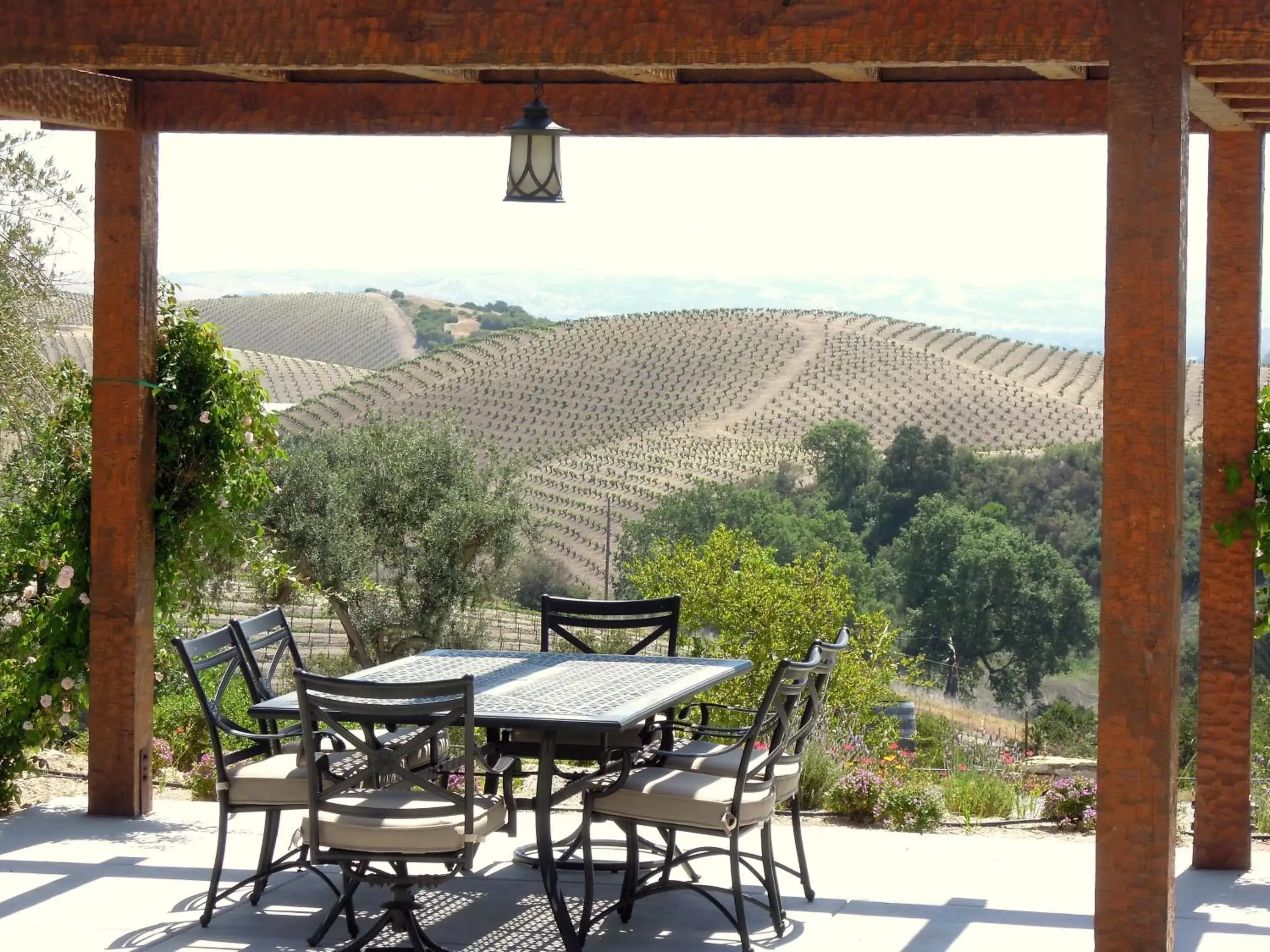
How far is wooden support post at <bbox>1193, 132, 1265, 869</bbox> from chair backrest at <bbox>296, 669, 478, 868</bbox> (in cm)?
275

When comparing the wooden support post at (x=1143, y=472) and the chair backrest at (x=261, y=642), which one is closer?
the wooden support post at (x=1143, y=472)

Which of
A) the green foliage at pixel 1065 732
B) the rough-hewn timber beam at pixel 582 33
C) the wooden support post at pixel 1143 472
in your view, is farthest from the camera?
the green foliage at pixel 1065 732

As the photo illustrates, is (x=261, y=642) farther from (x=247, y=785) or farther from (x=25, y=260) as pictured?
(x=25, y=260)

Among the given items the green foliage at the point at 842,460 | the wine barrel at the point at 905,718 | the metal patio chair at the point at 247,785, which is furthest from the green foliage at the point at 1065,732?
the green foliage at the point at 842,460

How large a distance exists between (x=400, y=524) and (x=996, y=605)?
20682 millimetres

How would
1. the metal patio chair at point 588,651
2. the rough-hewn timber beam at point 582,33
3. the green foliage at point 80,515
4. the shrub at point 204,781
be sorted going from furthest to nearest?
the shrub at point 204,781, the green foliage at point 80,515, the metal patio chair at point 588,651, the rough-hewn timber beam at point 582,33

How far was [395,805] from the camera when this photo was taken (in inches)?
151

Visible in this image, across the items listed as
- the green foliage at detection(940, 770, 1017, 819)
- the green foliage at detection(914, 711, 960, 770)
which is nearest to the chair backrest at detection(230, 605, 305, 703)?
the green foliage at detection(940, 770, 1017, 819)

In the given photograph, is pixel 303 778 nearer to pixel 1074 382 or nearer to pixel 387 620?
pixel 387 620

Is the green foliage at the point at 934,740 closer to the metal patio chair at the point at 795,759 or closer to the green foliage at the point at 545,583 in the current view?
the metal patio chair at the point at 795,759

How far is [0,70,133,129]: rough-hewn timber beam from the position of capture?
185 inches

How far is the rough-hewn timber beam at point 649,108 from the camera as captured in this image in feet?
16.0

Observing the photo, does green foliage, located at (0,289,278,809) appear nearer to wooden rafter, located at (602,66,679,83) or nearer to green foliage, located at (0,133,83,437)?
→ green foliage, located at (0,133,83,437)

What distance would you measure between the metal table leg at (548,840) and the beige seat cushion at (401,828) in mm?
173
